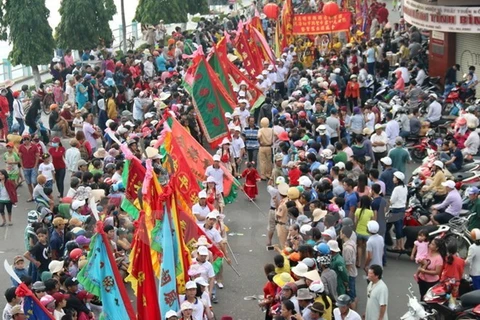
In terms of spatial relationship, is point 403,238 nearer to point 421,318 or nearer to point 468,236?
point 468,236

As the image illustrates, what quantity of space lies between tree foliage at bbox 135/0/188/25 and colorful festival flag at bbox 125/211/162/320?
23603 mm

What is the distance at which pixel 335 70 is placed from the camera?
25.3 m

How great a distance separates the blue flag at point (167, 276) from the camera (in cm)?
1256

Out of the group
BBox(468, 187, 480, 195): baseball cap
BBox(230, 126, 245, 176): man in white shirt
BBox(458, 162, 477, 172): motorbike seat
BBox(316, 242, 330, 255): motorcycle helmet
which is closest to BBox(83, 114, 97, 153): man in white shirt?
BBox(230, 126, 245, 176): man in white shirt

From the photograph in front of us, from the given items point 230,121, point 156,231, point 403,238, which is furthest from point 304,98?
point 156,231

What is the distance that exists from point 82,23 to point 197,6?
31.2 feet

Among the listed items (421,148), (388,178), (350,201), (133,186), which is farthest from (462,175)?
(133,186)

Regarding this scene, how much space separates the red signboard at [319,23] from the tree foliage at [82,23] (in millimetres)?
6189

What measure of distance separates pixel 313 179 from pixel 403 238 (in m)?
1.85

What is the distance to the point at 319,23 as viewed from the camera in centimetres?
2856

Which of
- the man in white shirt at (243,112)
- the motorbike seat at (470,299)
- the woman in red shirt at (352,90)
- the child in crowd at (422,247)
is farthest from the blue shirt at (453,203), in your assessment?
the woman in red shirt at (352,90)

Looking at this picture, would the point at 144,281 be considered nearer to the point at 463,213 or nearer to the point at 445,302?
the point at 445,302

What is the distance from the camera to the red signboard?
28.5 meters

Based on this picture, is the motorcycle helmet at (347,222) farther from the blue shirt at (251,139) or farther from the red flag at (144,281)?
the blue shirt at (251,139)
